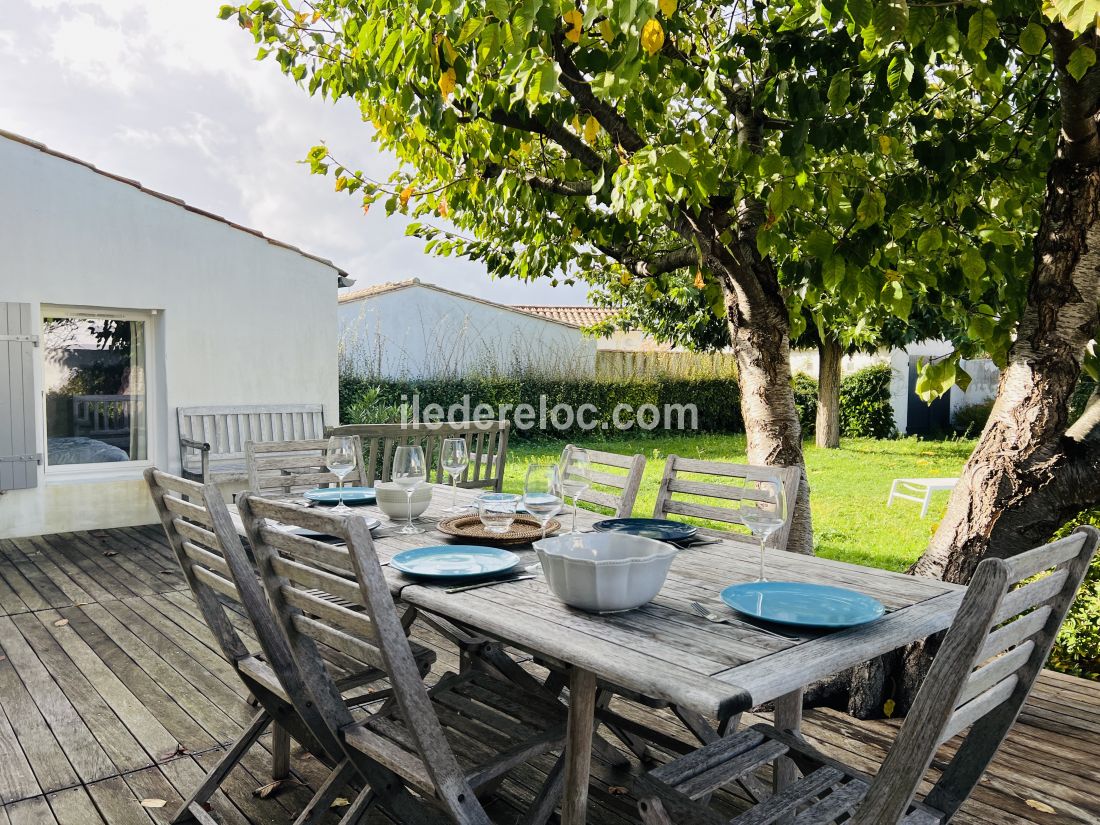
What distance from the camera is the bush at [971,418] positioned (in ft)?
51.1

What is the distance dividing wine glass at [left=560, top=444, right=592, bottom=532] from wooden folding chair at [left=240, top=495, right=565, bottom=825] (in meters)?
0.57

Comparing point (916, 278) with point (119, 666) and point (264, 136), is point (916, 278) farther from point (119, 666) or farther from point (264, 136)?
point (264, 136)

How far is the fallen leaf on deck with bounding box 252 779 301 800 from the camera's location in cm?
248

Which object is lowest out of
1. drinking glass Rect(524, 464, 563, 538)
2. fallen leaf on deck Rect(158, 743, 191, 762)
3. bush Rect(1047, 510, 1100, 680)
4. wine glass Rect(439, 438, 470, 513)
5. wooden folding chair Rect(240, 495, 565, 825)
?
fallen leaf on deck Rect(158, 743, 191, 762)

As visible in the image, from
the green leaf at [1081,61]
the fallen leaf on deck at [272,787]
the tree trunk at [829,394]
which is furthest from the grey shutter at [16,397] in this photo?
the tree trunk at [829,394]

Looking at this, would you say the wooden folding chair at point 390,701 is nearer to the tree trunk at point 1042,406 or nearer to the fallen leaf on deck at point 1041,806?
the fallen leaf on deck at point 1041,806

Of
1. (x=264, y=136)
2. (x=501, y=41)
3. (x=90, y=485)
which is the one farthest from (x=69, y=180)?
(x=264, y=136)

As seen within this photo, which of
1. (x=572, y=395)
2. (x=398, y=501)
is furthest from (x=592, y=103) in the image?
(x=572, y=395)

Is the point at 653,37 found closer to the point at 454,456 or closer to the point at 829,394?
the point at 454,456

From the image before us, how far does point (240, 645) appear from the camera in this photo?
7.38 feet

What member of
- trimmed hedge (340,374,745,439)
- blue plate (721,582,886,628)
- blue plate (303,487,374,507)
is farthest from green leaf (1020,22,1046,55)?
trimmed hedge (340,374,745,439)

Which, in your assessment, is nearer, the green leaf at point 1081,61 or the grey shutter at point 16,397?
the green leaf at point 1081,61

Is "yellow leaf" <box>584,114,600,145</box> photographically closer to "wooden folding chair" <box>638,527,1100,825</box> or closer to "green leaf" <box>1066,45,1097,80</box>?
"green leaf" <box>1066,45,1097,80</box>

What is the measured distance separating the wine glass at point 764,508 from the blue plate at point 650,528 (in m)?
0.47
